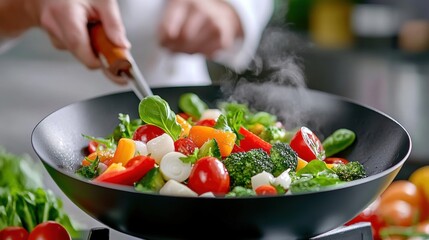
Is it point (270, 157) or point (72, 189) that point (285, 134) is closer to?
point (270, 157)

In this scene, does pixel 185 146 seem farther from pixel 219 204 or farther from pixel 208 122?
pixel 219 204

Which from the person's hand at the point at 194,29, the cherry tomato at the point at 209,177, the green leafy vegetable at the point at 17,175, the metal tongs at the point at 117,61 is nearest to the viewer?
the cherry tomato at the point at 209,177

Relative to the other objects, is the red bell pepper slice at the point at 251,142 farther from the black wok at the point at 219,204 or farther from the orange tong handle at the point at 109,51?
the orange tong handle at the point at 109,51

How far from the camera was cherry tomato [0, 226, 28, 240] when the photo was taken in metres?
1.53

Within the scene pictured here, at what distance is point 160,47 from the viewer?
8.68 feet

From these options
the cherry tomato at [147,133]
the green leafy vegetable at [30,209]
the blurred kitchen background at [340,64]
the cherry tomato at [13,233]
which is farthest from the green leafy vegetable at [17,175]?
the blurred kitchen background at [340,64]

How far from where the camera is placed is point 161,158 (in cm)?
132

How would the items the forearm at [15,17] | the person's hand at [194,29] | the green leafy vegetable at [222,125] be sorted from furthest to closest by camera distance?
the person's hand at [194,29]
the forearm at [15,17]
the green leafy vegetable at [222,125]

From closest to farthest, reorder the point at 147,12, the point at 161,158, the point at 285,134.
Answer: the point at 161,158 < the point at 285,134 < the point at 147,12

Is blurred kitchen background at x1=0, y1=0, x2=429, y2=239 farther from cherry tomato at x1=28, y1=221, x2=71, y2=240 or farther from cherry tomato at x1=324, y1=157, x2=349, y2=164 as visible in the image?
cherry tomato at x1=324, y1=157, x2=349, y2=164

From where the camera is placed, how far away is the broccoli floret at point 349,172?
1.32 metres

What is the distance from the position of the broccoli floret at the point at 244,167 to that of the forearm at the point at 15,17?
988 mm

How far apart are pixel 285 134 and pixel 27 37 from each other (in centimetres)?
209

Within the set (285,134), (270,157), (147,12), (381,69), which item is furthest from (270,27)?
(270,157)
